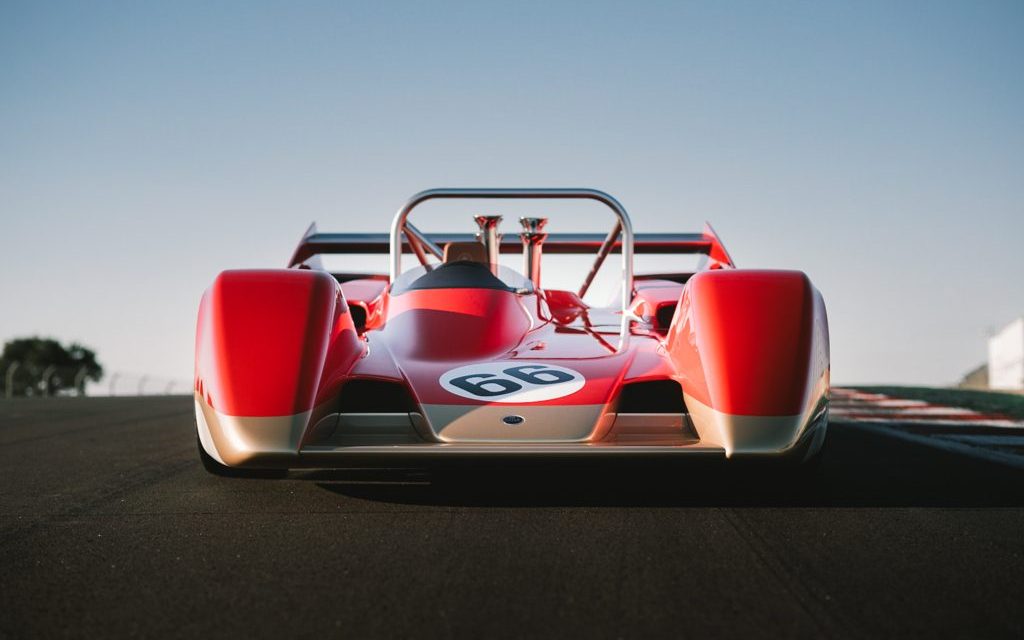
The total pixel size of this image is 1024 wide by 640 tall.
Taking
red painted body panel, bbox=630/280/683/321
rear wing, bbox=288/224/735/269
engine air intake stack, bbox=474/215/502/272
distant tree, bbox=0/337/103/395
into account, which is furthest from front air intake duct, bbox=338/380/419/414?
distant tree, bbox=0/337/103/395

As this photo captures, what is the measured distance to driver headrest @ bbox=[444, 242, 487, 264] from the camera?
4.70 meters

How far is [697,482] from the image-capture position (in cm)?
371

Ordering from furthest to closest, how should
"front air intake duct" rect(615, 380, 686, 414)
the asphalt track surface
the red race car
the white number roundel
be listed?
"front air intake duct" rect(615, 380, 686, 414)
the white number roundel
the red race car
the asphalt track surface

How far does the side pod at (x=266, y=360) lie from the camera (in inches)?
119

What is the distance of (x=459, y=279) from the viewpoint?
14.1ft

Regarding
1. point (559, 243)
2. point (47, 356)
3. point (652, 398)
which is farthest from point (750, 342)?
point (47, 356)

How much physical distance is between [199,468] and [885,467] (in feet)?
11.4

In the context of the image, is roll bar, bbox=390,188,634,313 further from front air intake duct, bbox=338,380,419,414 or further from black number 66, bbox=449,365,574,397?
black number 66, bbox=449,365,574,397

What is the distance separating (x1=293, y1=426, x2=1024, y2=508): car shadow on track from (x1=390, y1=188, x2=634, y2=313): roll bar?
120cm

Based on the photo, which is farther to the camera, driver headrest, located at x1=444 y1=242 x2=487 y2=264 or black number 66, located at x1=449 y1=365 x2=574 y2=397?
driver headrest, located at x1=444 y1=242 x2=487 y2=264

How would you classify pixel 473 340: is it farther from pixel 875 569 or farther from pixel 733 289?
pixel 875 569

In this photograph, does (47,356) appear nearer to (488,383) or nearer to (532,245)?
(532,245)

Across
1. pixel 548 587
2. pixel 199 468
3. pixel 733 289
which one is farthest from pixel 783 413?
pixel 199 468

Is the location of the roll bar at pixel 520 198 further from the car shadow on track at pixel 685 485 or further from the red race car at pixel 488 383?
the car shadow on track at pixel 685 485
